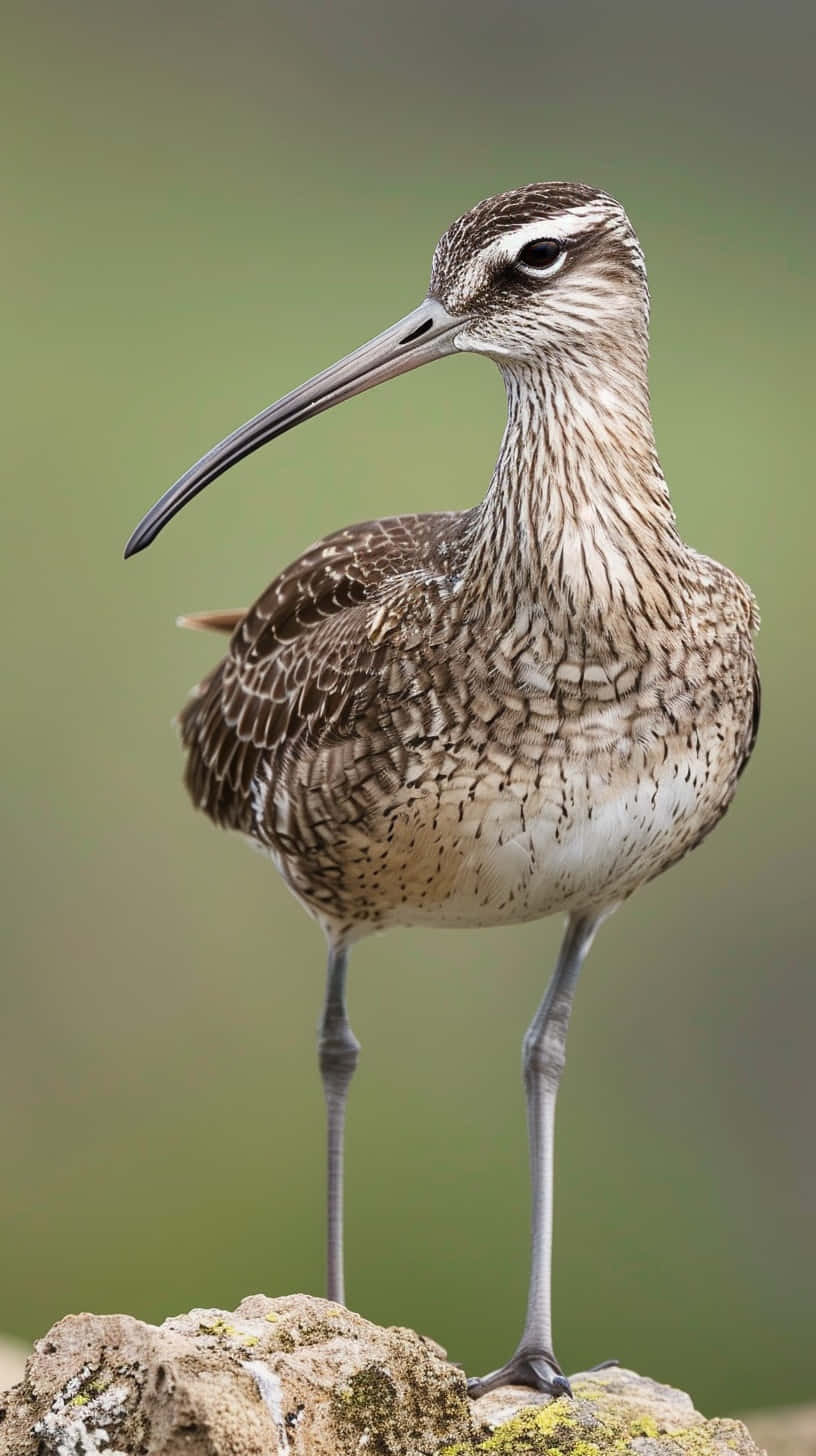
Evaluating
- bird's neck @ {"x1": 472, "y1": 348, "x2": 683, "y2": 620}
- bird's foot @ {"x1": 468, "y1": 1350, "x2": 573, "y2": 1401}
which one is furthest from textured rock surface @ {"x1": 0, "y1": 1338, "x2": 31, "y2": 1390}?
bird's neck @ {"x1": 472, "y1": 348, "x2": 683, "y2": 620}

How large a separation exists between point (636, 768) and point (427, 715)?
1.74 ft

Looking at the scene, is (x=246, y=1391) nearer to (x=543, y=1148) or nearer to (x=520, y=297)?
(x=543, y=1148)

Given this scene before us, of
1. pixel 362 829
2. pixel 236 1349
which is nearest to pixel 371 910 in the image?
pixel 362 829

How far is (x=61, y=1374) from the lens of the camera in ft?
13.7

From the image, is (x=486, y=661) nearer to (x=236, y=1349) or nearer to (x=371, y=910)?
(x=371, y=910)

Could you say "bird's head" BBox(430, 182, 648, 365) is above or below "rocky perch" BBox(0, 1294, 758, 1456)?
above

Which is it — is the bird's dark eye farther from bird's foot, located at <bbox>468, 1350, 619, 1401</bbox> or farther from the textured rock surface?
the textured rock surface

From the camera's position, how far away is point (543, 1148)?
615cm

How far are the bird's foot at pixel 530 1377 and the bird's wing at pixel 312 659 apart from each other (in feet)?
5.58

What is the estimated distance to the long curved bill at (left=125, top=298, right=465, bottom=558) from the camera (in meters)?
5.03

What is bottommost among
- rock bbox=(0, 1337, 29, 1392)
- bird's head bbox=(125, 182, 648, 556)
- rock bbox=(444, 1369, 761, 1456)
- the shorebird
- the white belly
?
rock bbox=(0, 1337, 29, 1392)

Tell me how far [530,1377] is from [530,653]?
1900 millimetres

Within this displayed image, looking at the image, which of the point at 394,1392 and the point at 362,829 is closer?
the point at 394,1392

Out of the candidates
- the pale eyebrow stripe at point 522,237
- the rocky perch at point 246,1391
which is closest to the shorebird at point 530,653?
the pale eyebrow stripe at point 522,237
